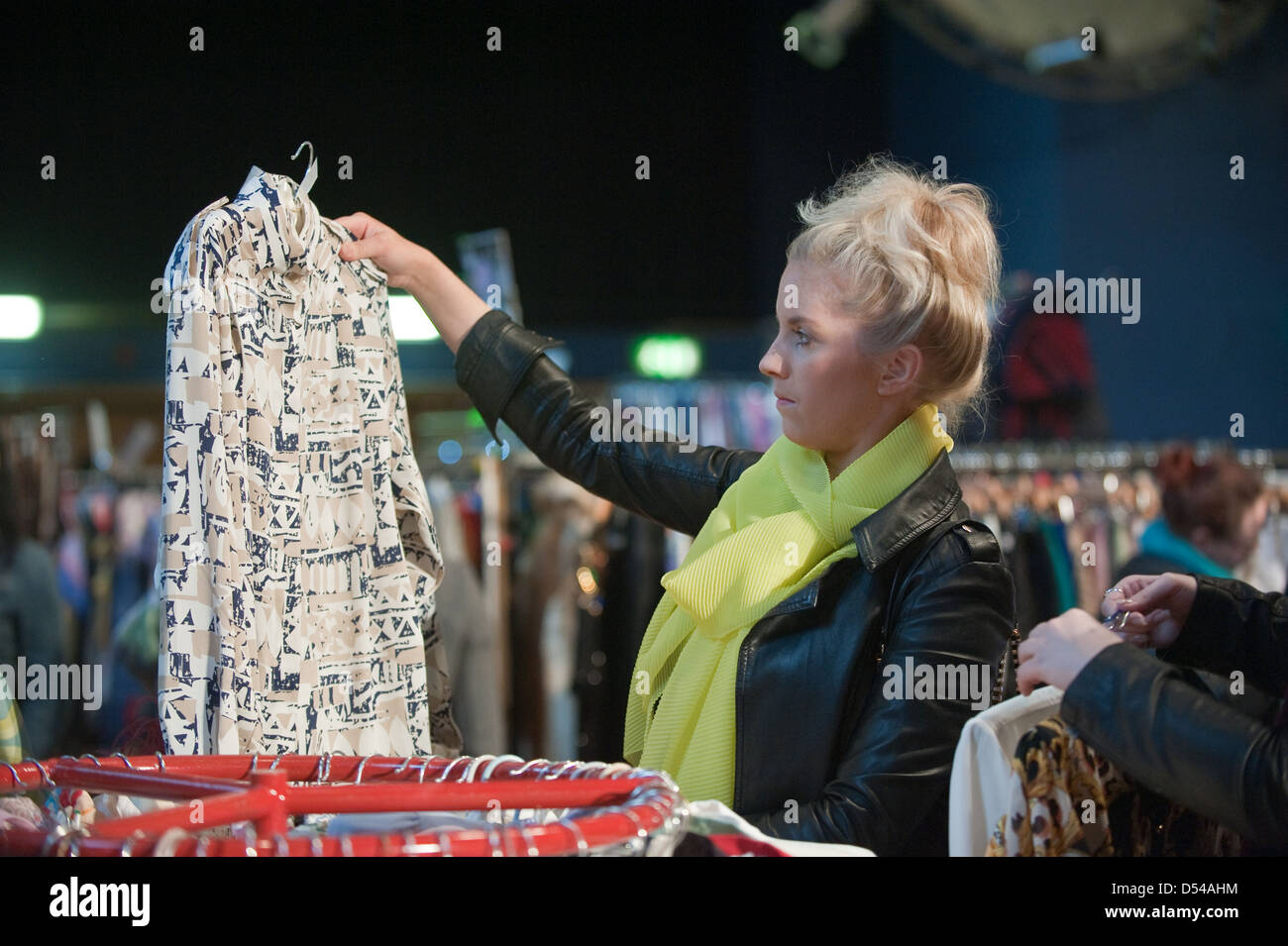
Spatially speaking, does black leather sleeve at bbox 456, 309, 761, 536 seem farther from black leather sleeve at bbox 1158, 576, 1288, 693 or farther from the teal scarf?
the teal scarf

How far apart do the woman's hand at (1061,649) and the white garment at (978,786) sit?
15cm

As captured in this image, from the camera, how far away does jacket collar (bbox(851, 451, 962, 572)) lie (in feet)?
5.06

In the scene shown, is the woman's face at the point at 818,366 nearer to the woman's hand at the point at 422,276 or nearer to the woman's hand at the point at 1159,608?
the woman's hand at the point at 1159,608

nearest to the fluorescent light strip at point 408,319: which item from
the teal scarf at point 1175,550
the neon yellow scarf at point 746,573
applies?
the teal scarf at point 1175,550

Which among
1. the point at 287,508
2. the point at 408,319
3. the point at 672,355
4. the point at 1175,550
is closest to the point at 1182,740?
the point at 287,508

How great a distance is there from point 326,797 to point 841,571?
0.73 metres

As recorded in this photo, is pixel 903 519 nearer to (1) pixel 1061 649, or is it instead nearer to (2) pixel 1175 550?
(1) pixel 1061 649

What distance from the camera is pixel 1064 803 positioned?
1.42 metres

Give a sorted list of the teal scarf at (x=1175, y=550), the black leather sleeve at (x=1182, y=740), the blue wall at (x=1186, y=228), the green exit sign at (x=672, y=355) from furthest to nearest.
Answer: the green exit sign at (x=672, y=355)
the blue wall at (x=1186, y=228)
the teal scarf at (x=1175, y=550)
the black leather sleeve at (x=1182, y=740)

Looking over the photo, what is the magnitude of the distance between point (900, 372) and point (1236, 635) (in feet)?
1.73

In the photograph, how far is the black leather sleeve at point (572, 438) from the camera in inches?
74.5

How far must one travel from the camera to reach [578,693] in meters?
3.62
